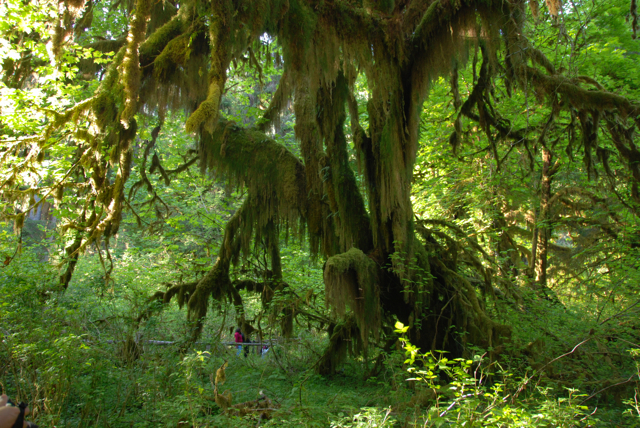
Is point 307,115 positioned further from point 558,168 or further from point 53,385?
point 558,168

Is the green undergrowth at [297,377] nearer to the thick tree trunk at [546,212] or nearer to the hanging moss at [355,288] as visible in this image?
the hanging moss at [355,288]

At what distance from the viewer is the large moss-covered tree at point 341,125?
4852 millimetres

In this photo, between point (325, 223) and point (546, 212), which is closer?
point (325, 223)

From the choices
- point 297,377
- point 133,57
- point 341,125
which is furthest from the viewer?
point 297,377

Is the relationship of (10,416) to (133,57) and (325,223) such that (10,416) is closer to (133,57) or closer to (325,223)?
(133,57)

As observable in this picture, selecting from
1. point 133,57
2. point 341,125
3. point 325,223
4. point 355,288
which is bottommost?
point 355,288

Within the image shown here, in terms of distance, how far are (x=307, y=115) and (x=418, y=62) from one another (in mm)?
2135

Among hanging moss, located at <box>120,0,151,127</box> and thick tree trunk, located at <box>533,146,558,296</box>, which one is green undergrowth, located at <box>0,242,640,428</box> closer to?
thick tree trunk, located at <box>533,146,558,296</box>

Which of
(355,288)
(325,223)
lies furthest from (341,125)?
(355,288)

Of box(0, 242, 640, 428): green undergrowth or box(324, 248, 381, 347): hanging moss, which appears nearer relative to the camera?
box(0, 242, 640, 428): green undergrowth

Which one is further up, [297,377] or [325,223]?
[325,223]

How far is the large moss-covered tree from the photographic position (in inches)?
191

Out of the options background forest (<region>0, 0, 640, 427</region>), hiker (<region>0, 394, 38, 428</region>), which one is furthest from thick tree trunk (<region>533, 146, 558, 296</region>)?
hiker (<region>0, 394, 38, 428</region>)

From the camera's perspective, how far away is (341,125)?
23.0ft
